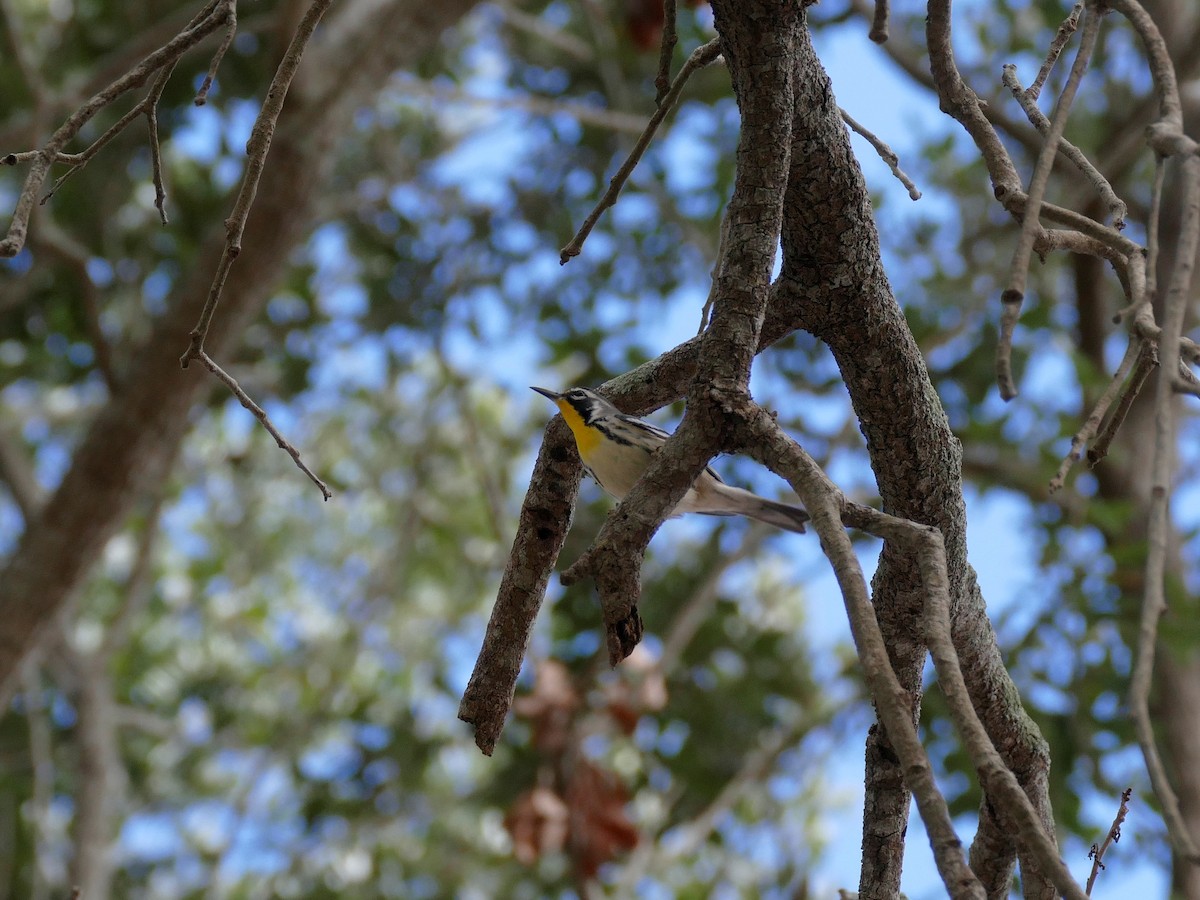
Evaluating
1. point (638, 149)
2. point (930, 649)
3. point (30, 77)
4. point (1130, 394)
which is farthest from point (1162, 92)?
point (30, 77)

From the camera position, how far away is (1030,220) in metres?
1.24

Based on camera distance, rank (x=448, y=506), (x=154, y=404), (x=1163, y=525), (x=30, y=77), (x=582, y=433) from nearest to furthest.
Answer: (x=1163, y=525) < (x=582, y=433) < (x=154, y=404) < (x=30, y=77) < (x=448, y=506)

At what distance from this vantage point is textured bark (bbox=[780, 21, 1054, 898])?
1765 millimetres

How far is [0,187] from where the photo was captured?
7852 mm

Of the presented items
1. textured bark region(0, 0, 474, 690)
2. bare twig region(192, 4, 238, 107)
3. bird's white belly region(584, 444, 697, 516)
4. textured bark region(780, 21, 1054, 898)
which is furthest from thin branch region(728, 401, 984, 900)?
textured bark region(0, 0, 474, 690)

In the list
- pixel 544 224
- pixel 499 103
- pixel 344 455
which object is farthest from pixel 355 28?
pixel 344 455

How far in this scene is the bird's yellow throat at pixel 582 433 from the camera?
2.19 meters

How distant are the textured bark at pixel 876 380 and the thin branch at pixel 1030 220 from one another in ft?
1.41

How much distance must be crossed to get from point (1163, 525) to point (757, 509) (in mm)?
2184

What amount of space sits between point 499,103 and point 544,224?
1676mm

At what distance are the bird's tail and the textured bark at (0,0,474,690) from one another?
2.37 m

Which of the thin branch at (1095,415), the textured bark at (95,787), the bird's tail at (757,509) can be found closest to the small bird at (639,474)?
the bird's tail at (757,509)

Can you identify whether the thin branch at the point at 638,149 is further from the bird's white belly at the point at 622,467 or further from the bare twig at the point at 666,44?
the bird's white belly at the point at 622,467

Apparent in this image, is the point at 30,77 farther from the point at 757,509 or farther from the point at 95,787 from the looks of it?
the point at 757,509
